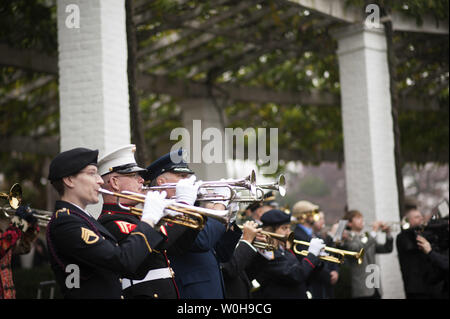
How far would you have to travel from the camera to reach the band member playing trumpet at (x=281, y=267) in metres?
6.36

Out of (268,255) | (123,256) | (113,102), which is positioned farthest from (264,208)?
(123,256)

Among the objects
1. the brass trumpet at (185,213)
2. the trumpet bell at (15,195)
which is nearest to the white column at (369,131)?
the trumpet bell at (15,195)

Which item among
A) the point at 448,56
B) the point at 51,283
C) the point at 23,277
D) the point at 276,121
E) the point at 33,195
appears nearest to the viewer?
the point at 51,283

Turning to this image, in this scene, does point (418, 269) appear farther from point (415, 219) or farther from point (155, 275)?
point (155, 275)

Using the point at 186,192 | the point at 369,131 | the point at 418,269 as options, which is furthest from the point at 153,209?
the point at 369,131

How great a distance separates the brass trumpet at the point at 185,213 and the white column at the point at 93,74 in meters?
3.41

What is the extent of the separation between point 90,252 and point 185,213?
64 centimetres

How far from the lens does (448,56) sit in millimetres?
13414

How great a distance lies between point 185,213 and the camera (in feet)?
12.7

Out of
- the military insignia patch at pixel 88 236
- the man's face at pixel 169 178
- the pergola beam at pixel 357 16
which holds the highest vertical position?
the pergola beam at pixel 357 16

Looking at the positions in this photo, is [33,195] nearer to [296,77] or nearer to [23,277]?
[296,77]

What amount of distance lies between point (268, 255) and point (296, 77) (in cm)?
938

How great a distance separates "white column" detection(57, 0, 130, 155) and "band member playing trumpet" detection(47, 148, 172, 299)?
362cm

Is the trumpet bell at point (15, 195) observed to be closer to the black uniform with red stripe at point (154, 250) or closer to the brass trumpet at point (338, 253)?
the black uniform with red stripe at point (154, 250)
